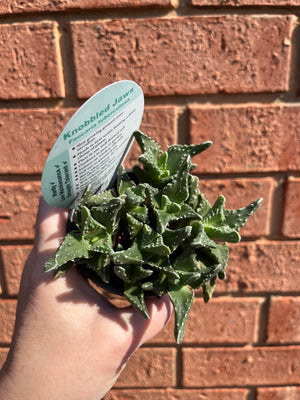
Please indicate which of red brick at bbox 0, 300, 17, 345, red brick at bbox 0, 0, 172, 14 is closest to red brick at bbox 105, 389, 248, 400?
red brick at bbox 0, 300, 17, 345

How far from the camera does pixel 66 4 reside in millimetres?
537

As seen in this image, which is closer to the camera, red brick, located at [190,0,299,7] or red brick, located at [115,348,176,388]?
red brick, located at [190,0,299,7]

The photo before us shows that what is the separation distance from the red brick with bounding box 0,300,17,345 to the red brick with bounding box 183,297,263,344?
1.15ft

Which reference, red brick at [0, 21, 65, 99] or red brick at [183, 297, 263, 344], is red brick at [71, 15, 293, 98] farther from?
red brick at [183, 297, 263, 344]

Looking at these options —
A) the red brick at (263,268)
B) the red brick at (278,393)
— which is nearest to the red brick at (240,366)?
the red brick at (278,393)

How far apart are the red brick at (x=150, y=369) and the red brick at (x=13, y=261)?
29cm

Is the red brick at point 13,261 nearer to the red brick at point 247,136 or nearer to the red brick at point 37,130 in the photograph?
the red brick at point 37,130

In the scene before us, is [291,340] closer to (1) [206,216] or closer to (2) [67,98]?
(1) [206,216]

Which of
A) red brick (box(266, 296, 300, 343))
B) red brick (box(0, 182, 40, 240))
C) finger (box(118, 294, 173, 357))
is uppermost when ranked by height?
red brick (box(0, 182, 40, 240))

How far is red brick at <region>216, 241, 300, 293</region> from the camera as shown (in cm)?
66

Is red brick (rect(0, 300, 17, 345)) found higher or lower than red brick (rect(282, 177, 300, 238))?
lower

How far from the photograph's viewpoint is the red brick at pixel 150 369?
0.74 meters

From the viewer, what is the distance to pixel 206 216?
0.43m

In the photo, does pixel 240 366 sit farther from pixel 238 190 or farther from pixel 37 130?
pixel 37 130
